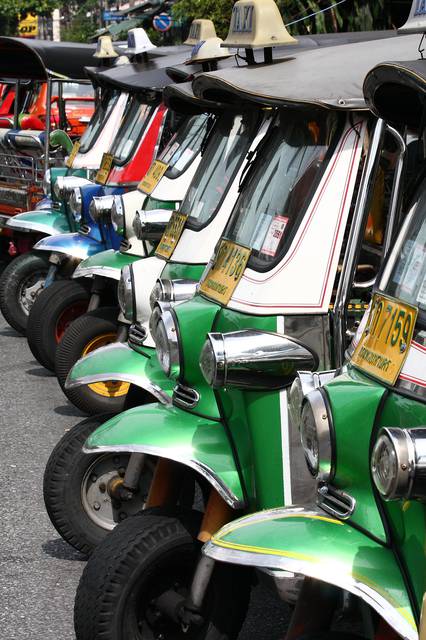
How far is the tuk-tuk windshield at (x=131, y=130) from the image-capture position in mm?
8648

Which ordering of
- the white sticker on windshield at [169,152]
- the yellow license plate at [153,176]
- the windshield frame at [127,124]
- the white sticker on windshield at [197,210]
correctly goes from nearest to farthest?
the white sticker on windshield at [197,210] → the white sticker on windshield at [169,152] → the yellow license plate at [153,176] → the windshield frame at [127,124]

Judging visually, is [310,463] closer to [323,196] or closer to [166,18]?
[323,196]

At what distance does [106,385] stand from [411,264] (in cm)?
431

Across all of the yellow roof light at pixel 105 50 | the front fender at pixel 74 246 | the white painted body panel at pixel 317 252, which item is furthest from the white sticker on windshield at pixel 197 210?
the yellow roof light at pixel 105 50

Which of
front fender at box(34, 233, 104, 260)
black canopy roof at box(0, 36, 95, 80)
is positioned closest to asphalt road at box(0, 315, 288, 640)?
front fender at box(34, 233, 104, 260)

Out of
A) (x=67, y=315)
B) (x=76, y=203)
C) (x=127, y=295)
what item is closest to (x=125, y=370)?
(x=127, y=295)

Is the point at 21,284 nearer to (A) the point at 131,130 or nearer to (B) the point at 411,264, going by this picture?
(A) the point at 131,130

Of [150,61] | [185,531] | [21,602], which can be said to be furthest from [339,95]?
[150,61]

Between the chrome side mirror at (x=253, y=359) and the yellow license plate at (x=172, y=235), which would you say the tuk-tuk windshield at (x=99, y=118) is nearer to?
the yellow license plate at (x=172, y=235)

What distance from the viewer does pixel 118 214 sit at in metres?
7.40

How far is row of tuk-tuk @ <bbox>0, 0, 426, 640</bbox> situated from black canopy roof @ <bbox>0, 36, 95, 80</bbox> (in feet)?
24.3

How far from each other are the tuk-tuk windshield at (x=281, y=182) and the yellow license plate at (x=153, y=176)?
262 centimetres

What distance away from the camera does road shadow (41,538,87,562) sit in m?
5.22

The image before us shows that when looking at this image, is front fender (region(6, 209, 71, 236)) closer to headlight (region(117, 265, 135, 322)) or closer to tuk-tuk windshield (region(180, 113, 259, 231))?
headlight (region(117, 265, 135, 322))
